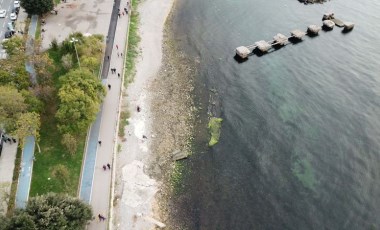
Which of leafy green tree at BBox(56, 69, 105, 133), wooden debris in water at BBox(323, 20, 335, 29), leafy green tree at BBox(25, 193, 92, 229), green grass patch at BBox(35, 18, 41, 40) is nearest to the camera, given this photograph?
leafy green tree at BBox(25, 193, 92, 229)

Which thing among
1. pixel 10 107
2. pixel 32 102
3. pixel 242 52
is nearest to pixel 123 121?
pixel 32 102

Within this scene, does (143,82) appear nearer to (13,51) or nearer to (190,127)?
(190,127)

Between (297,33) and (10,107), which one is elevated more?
(297,33)

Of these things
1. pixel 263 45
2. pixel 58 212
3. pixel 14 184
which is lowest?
pixel 58 212

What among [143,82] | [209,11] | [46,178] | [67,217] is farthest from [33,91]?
[209,11]

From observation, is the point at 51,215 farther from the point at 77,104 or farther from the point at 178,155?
the point at 178,155

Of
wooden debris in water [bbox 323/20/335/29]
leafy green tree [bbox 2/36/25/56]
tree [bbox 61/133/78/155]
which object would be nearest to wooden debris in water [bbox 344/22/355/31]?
wooden debris in water [bbox 323/20/335/29]

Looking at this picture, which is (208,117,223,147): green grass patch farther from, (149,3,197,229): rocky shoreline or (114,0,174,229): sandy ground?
(114,0,174,229): sandy ground
